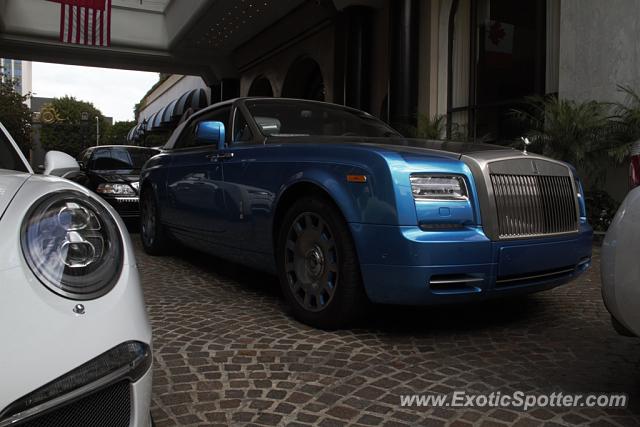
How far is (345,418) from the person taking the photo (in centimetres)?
211

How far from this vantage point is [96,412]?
130cm

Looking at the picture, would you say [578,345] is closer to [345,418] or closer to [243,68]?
[345,418]

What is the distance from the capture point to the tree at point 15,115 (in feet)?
54.0

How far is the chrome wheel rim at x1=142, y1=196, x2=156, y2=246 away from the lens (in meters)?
5.80

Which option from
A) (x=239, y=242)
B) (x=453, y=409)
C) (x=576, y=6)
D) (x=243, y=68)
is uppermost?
(x=243, y=68)

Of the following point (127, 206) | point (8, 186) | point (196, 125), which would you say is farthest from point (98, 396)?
point (127, 206)

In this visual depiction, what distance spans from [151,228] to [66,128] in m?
54.9

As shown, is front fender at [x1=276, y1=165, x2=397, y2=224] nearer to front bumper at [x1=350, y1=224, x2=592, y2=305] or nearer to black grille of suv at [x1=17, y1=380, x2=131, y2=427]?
A: front bumper at [x1=350, y1=224, x2=592, y2=305]

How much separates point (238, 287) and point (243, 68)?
18576 millimetres

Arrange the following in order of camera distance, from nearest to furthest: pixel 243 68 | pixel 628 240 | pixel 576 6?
pixel 628 240, pixel 576 6, pixel 243 68

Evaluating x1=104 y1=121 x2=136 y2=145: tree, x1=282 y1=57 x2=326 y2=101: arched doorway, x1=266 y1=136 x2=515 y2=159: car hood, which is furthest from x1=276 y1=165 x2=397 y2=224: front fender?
x1=104 y1=121 x2=136 y2=145: tree

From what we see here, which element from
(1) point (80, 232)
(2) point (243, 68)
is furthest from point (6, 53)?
(1) point (80, 232)

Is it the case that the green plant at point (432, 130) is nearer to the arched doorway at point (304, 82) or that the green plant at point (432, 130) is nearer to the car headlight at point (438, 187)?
the car headlight at point (438, 187)

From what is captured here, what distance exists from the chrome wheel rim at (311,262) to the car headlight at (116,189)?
5117mm
